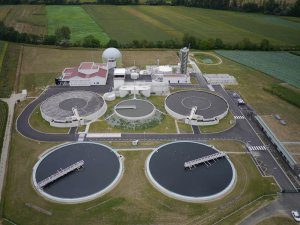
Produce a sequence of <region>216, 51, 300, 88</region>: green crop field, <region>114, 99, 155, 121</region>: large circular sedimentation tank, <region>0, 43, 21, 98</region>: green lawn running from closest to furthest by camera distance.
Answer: <region>114, 99, 155, 121</region>: large circular sedimentation tank < <region>0, 43, 21, 98</region>: green lawn < <region>216, 51, 300, 88</region>: green crop field

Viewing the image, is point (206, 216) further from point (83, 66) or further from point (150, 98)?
point (83, 66)

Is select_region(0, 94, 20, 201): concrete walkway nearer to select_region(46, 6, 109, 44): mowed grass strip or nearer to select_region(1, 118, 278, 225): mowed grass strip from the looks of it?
select_region(1, 118, 278, 225): mowed grass strip

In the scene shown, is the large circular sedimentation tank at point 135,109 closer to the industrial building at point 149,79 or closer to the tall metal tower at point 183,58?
the industrial building at point 149,79

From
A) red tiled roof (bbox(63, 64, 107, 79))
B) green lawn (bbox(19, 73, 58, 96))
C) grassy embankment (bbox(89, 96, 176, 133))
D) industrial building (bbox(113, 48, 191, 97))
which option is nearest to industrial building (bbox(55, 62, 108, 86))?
red tiled roof (bbox(63, 64, 107, 79))

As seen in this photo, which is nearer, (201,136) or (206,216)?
(206,216)

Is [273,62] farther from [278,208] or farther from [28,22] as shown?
[28,22]

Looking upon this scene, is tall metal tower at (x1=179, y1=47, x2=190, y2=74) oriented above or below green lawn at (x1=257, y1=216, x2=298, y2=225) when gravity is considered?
above

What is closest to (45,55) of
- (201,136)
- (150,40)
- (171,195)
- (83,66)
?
(83,66)
